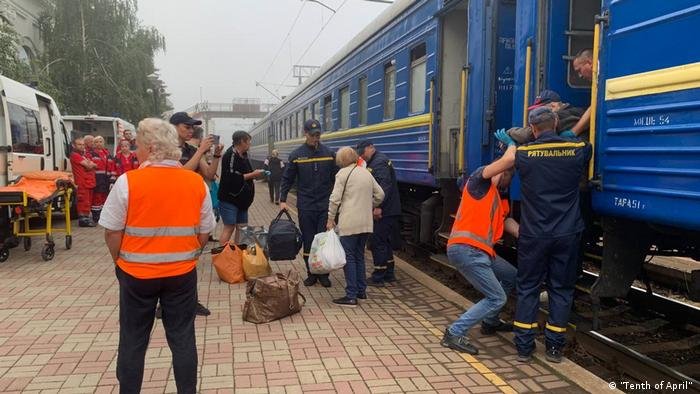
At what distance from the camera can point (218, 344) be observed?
4422 mm

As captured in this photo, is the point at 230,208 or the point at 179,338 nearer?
the point at 179,338

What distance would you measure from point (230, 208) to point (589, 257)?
4.22 m

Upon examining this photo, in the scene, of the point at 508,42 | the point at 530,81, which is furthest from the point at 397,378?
the point at 508,42

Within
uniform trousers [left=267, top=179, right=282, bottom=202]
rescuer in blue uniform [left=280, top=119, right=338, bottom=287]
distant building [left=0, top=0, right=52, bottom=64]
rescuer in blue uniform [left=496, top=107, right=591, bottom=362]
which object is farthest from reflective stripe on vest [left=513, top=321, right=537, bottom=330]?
distant building [left=0, top=0, right=52, bottom=64]

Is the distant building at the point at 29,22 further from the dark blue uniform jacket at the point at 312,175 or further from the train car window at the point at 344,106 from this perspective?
the dark blue uniform jacket at the point at 312,175

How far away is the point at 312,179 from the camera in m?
6.28

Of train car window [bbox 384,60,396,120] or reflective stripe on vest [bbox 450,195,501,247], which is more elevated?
train car window [bbox 384,60,396,120]

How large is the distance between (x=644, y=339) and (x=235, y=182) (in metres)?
4.61

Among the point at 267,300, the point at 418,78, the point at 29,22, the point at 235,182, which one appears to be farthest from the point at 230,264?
the point at 29,22

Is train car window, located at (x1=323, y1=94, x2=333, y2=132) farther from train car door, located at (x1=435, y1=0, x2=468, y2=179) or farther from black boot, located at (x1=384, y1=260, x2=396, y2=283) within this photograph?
black boot, located at (x1=384, y1=260, x2=396, y2=283)

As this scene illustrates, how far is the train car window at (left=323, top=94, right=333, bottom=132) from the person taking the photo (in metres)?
12.5

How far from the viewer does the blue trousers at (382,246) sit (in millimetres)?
6465

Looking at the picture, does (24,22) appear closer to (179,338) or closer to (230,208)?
(230,208)

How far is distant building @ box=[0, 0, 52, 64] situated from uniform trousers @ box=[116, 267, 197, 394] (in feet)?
75.9
